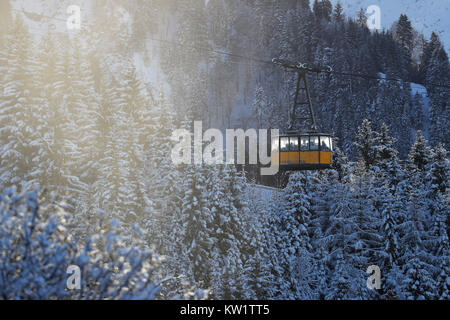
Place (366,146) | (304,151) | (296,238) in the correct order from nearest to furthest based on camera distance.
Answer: (304,151) < (296,238) < (366,146)

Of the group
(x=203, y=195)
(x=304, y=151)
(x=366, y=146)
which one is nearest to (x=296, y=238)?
(x=203, y=195)

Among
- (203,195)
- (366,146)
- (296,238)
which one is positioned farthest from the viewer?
(366,146)

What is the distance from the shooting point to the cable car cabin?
24656mm

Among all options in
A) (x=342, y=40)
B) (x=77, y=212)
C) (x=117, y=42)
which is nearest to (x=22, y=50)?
(x=77, y=212)

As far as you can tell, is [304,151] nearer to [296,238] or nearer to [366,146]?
[296,238]

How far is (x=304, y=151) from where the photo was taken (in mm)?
24656

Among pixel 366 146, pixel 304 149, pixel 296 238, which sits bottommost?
pixel 296 238

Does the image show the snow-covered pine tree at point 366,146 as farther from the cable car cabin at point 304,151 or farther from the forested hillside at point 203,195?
the cable car cabin at point 304,151

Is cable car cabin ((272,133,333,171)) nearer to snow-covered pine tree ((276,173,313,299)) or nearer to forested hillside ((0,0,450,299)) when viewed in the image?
forested hillside ((0,0,450,299))

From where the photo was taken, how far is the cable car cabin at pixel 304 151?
80.9ft

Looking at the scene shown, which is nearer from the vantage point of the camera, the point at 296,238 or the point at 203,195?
the point at 203,195

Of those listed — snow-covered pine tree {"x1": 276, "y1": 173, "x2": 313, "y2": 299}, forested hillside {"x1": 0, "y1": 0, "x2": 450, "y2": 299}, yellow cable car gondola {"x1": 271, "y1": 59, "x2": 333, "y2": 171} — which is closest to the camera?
yellow cable car gondola {"x1": 271, "y1": 59, "x2": 333, "y2": 171}

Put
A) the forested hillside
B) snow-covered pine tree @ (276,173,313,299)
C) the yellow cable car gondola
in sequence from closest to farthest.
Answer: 1. the yellow cable car gondola
2. the forested hillside
3. snow-covered pine tree @ (276,173,313,299)

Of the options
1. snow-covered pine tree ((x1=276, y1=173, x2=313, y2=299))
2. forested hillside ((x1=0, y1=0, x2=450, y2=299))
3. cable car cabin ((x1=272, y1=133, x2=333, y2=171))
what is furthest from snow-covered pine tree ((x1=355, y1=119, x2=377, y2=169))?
cable car cabin ((x1=272, y1=133, x2=333, y2=171))
